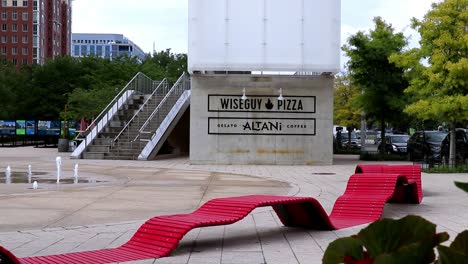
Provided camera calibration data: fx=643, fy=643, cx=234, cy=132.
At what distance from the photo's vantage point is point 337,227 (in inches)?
394

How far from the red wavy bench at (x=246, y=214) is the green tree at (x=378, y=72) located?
19342 millimetres

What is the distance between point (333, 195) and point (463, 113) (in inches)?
400

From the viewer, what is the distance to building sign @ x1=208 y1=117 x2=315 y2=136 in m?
28.2

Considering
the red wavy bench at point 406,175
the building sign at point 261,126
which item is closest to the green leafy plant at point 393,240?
the red wavy bench at point 406,175

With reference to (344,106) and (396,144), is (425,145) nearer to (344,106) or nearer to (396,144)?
(396,144)

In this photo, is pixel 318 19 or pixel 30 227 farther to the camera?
pixel 318 19

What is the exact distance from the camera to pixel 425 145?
102 feet

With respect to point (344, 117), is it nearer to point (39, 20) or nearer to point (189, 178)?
point (189, 178)

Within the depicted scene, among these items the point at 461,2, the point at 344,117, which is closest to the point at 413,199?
the point at 461,2

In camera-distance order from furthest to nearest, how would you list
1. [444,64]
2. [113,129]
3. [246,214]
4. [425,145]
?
[113,129], [425,145], [444,64], [246,214]

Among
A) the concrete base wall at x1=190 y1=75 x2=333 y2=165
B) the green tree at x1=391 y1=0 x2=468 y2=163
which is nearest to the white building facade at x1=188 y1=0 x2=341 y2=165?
the concrete base wall at x1=190 y1=75 x2=333 y2=165

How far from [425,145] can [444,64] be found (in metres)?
7.95

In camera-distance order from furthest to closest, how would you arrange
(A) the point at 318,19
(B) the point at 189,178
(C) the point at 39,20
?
(C) the point at 39,20
(A) the point at 318,19
(B) the point at 189,178

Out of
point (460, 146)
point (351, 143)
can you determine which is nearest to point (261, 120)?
point (460, 146)
